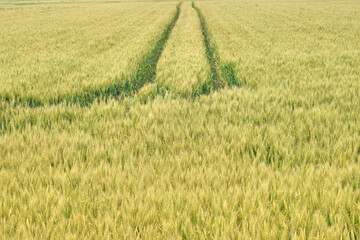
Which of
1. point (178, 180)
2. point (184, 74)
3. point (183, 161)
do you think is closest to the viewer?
point (178, 180)

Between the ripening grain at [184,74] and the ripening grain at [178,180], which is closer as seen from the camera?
the ripening grain at [178,180]

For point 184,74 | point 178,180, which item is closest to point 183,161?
point 178,180

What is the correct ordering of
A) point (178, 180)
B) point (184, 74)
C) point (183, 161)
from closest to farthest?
point (178, 180)
point (183, 161)
point (184, 74)

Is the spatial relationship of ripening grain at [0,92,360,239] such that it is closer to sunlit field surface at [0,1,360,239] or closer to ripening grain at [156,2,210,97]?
sunlit field surface at [0,1,360,239]

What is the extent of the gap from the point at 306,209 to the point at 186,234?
0.74 m

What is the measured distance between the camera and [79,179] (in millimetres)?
2174

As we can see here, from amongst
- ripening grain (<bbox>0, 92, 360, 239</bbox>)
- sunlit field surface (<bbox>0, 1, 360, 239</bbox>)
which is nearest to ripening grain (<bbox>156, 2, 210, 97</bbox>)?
sunlit field surface (<bbox>0, 1, 360, 239</bbox>)

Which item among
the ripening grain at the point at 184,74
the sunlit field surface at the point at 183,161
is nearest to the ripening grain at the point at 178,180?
the sunlit field surface at the point at 183,161

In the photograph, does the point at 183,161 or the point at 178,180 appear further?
the point at 183,161

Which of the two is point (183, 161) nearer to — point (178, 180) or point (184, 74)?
point (178, 180)

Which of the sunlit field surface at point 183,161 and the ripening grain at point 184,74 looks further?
the ripening grain at point 184,74

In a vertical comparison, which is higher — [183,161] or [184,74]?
[184,74]

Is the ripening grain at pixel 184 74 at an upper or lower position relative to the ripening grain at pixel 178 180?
upper

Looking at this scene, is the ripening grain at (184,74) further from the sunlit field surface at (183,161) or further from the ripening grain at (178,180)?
the ripening grain at (178,180)
